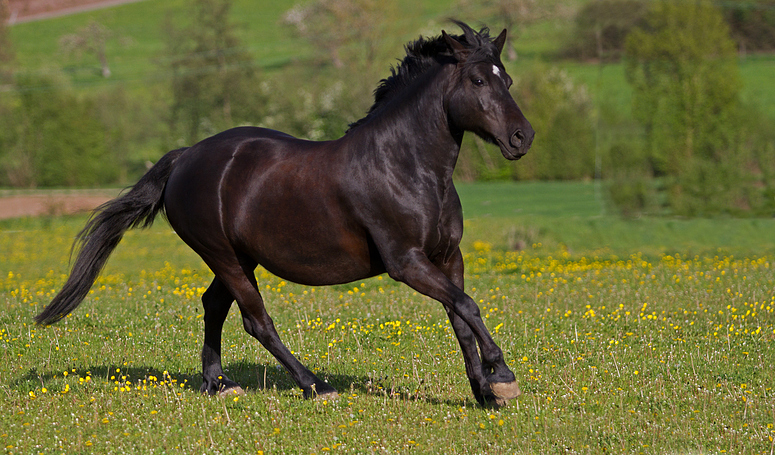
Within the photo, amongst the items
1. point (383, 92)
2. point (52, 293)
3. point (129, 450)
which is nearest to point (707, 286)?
point (383, 92)

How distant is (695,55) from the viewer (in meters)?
20.6

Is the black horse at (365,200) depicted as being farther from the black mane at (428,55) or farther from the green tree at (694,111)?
the green tree at (694,111)

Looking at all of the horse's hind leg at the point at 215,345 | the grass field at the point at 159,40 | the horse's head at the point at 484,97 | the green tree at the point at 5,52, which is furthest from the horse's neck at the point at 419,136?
the green tree at the point at 5,52

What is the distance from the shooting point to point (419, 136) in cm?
632

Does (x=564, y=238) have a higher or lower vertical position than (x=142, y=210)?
lower

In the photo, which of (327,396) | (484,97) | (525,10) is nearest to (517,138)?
(484,97)

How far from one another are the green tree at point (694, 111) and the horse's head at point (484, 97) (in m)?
16.1

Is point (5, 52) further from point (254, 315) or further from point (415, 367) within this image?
point (415, 367)

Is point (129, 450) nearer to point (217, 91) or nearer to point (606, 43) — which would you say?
point (606, 43)

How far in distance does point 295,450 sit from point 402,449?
751 mm

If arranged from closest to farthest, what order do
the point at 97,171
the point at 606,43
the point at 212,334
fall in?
the point at 212,334 < the point at 606,43 < the point at 97,171

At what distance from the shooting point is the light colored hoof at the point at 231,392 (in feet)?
23.3

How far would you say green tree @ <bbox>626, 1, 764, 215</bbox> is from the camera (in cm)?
2066

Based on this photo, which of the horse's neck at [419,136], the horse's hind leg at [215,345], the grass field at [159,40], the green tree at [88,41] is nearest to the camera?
the horse's neck at [419,136]
